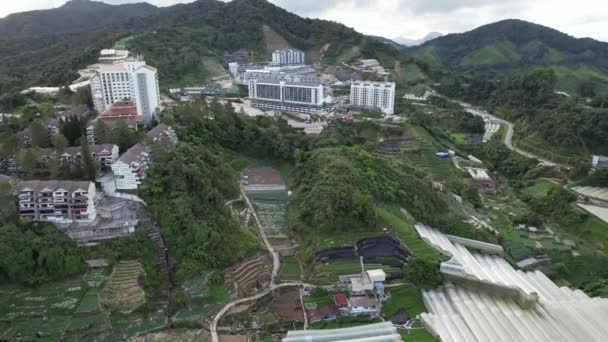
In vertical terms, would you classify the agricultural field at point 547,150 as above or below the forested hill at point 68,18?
below

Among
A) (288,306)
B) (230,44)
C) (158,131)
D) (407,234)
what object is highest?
(230,44)

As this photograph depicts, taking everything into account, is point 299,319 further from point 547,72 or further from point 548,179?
point 547,72

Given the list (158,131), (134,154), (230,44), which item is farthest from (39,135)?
(230,44)

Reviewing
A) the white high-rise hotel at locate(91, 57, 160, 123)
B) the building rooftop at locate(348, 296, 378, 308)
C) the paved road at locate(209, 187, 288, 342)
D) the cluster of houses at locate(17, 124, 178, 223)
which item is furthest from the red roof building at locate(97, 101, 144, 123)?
the building rooftop at locate(348, 296, 378, 308)

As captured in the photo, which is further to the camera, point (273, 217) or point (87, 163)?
point (273, 217)

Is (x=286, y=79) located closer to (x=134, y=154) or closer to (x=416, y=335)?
(x=134, y=154)

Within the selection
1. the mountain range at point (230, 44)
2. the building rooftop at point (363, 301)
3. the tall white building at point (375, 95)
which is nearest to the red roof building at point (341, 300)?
the building rooftop at point (363, 301)

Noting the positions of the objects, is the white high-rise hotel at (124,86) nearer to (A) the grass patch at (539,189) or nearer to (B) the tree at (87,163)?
(B) the tree at (87,163)
